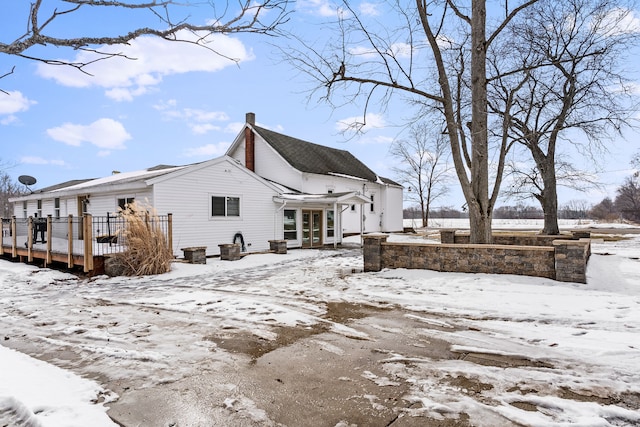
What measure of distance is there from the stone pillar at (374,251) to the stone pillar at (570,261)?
12.1 ft

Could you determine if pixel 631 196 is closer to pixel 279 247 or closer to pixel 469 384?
pixel 279 247

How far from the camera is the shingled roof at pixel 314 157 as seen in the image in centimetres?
2080

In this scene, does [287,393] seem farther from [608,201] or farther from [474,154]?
[608,201]

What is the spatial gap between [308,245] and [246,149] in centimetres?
810

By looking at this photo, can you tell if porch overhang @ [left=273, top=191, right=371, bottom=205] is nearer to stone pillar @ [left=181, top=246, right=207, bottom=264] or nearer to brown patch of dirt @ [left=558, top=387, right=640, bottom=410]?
stone pillar @ [left=181, top=246, right=207, bottom=264]

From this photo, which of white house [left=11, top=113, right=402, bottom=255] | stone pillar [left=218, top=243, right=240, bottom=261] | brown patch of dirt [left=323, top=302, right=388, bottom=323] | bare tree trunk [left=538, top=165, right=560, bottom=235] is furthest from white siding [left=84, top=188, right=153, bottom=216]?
bare tree trunk [left=538, top=165, right=560, bottom=235]

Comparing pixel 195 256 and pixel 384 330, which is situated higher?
pixel 195 256

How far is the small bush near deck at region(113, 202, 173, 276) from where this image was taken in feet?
31.3

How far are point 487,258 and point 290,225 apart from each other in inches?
432

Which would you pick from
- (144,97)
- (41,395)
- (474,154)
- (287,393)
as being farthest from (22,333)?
(474,154)

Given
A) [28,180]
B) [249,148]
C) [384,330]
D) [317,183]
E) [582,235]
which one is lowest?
[384,330]

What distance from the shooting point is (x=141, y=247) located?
9.75m

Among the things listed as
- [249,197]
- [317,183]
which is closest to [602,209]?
[317,183]

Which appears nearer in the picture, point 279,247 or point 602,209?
point 279,247
